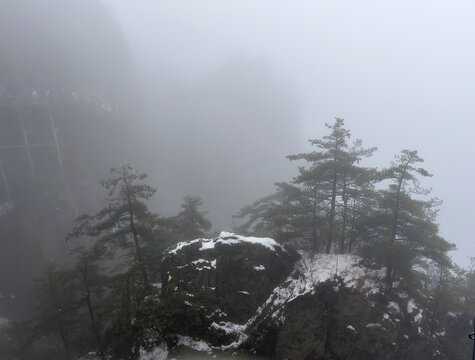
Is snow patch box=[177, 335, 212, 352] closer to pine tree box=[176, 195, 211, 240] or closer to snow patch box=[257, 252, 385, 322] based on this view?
snow patch box=[257, 252, 385, 322]

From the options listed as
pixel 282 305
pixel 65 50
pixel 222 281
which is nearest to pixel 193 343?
pixel 222 281

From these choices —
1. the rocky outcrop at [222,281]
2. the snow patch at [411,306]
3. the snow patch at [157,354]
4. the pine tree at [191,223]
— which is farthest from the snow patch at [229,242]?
the snow patch at [411,306]

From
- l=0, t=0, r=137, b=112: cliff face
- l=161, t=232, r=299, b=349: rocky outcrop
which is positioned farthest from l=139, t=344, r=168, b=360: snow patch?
l=0, t=0, r=137, b=112: cliff face

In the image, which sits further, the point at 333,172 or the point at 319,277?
the point at 333,172

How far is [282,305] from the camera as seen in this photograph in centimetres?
1303

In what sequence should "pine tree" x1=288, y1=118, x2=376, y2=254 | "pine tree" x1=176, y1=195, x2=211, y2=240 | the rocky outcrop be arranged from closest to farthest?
the rocky outcrop → "pine tree" x1=288, y1=118, x2=376, y2=254 → "pine tree" x1=176, y1=195, x2=211, y2=240

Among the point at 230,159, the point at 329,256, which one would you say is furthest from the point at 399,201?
the point at 230,159

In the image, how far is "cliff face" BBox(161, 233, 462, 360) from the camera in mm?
12016

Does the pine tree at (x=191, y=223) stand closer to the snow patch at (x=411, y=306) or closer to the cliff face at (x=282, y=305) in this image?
the cliff face at (x=282, y=305)

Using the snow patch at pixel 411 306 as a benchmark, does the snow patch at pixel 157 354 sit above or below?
above

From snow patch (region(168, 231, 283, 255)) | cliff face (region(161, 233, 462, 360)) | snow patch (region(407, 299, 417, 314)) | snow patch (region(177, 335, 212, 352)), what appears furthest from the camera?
snow patch (region(168, 231, 283, 255))

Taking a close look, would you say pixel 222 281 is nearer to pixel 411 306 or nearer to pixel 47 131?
pixel 411 306

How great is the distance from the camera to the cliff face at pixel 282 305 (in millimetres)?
12016

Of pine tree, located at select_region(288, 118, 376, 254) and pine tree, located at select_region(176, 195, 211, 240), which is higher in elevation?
pine tree, located at select_region(288, 118, 376, 254)
